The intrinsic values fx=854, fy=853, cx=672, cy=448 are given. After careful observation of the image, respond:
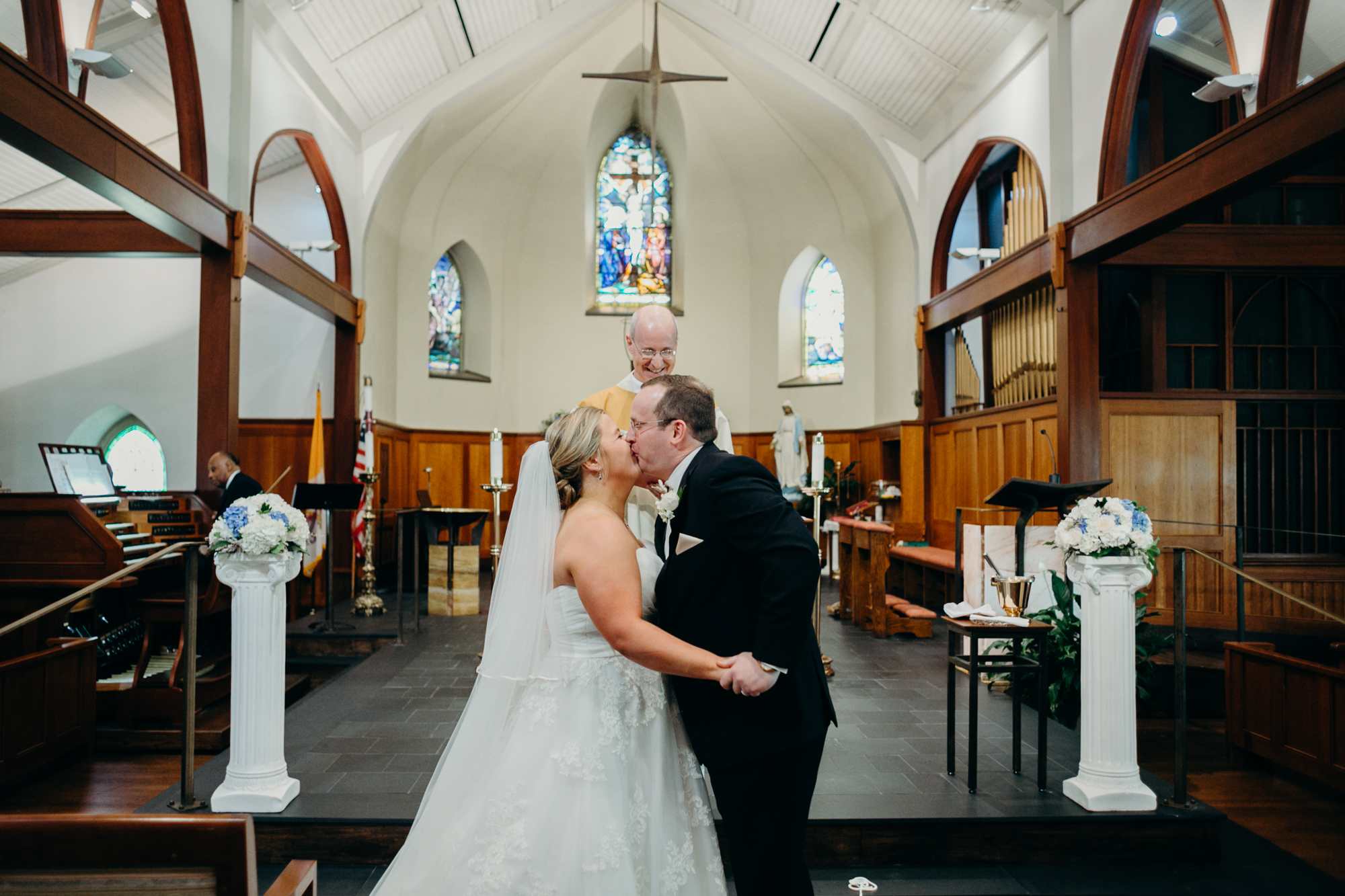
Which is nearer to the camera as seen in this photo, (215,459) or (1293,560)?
(215,459)

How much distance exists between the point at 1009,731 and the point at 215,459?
5755mm

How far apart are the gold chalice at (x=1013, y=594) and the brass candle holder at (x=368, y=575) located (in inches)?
237

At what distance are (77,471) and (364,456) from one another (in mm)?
2439

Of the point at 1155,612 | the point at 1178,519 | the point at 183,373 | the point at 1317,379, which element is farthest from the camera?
the point at 183,373

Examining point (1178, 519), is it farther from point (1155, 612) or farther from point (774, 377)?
point (774, 377)

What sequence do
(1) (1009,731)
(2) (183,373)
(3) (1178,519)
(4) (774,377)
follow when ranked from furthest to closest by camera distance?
(4) (774,377) < (2) (183,373) < (3) (1178,519) < (1) (1009,731)

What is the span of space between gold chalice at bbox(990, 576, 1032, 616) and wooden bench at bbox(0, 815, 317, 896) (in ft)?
10.8

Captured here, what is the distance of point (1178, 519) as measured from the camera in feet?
22.7

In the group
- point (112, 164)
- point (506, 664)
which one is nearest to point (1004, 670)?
point (506, 664)

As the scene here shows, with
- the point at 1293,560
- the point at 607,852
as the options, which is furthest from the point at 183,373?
the point at 1293,560

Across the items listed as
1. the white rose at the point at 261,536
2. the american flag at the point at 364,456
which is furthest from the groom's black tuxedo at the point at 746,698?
the american flag at the point at 364,456

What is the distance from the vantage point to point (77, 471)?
737 cm

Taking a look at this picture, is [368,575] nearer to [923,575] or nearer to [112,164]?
[112,164]

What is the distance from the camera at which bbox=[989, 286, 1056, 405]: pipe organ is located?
7.89 metres
